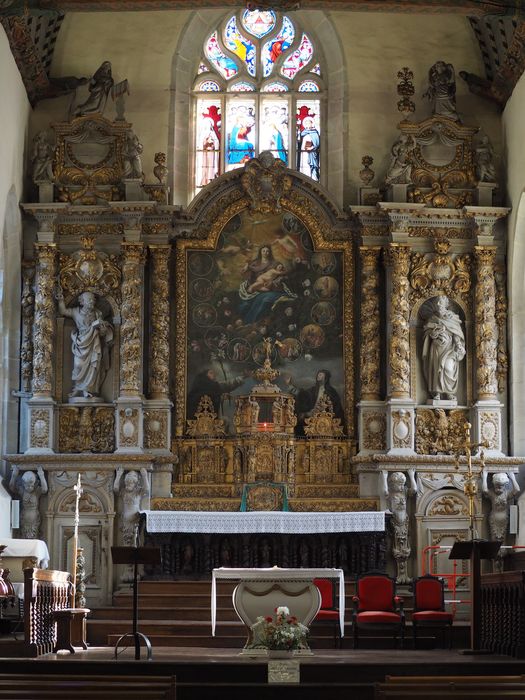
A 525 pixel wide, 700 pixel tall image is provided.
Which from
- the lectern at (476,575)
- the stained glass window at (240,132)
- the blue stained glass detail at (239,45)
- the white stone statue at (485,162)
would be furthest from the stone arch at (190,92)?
the lectern at (476,575)

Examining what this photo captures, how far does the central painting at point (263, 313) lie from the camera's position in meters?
23.0

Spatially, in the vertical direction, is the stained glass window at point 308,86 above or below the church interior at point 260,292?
above

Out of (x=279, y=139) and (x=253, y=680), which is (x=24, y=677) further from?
(x=279, y=139)

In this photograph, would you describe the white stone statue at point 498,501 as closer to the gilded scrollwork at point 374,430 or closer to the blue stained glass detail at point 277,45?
the gilded scrollwork at point 374,430

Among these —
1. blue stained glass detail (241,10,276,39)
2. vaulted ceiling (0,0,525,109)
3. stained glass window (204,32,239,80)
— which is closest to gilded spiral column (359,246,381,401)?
vaulted ceiling (0,0,525,109)

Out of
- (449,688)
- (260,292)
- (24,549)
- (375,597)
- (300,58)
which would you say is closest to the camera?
(449,688)

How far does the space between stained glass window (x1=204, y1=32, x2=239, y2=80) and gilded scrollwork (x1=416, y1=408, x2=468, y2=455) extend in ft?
22.8

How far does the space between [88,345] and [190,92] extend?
4.97 metres

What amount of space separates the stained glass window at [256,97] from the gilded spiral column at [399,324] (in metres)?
2.51

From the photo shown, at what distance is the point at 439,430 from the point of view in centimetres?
2255

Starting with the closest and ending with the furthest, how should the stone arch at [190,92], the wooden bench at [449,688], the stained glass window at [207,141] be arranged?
the wooden bench at [449,688] → the stone arch at [190,92] → the stained glass window at [207,141]

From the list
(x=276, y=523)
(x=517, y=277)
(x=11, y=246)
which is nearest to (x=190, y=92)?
(x=11, y=246)

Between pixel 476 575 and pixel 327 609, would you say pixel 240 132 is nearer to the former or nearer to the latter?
pixel 327 609

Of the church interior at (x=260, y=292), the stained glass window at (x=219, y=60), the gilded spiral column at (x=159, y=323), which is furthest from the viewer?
the stained glass window at (x=219, y=60)
